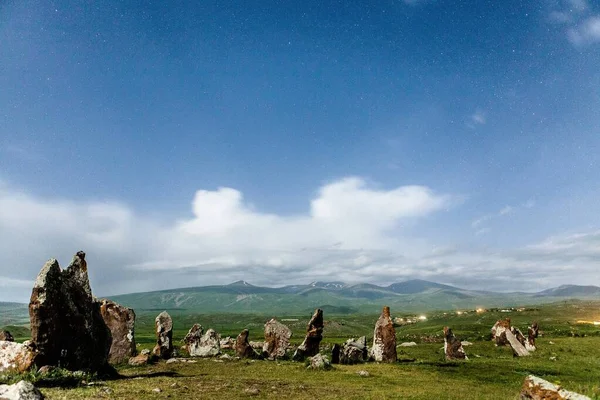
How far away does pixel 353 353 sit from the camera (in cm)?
3962

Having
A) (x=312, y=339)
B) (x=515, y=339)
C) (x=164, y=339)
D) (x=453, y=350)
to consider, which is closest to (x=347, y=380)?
(x=312, y=339)

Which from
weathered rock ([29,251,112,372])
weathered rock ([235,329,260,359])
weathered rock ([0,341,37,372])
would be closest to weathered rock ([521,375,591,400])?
weathered rock ([29,251,112,372])

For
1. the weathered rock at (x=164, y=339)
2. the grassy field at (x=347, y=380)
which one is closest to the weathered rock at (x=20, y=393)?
the grassy field at (x=347, y=380)

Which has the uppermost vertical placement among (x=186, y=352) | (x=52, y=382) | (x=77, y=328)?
(x=77, y=328)

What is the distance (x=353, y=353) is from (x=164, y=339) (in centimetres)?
2009

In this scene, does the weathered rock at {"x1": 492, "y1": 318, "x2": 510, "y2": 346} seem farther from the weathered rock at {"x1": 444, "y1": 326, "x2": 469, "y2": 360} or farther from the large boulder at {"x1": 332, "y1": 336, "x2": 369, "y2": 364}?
the large boulder at {"x1": 332, "y1": 336, "x2": 369, "y2": 364}

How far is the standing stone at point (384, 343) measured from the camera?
39.9 metres

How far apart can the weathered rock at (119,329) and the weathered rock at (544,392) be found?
34.6 metres

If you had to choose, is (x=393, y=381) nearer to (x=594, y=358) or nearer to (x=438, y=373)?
(x=438, y=373)

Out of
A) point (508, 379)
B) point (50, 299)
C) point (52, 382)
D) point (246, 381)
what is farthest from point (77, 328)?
point (508, 379)

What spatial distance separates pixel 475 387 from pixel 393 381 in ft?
17.2

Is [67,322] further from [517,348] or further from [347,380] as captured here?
[517,348]

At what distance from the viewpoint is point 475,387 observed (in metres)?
24.4

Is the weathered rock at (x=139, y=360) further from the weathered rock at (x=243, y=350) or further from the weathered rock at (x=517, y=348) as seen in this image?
the weathered rock at (x=517, y=348)
